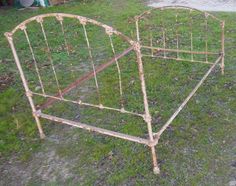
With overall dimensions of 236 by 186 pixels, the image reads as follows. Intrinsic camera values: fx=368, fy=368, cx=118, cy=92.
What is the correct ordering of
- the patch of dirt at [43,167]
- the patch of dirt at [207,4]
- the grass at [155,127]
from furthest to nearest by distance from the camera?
the patch of dirt at [207,4]
the patch of dirt at [43,167]
the grass at [155,127]

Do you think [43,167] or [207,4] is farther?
[207,4]

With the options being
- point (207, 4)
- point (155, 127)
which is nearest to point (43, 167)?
point (155, 127)

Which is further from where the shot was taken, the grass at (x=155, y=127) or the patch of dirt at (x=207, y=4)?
the patch of dirt at (x=207, y=4)

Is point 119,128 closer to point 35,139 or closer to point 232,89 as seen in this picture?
point 35,139

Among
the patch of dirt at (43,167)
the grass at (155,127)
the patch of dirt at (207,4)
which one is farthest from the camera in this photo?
the patch of dirt at (207,4)

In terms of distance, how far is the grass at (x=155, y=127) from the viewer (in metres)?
4.36

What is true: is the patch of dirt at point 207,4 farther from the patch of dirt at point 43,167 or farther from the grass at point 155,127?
the patch of dirt at point 43,167

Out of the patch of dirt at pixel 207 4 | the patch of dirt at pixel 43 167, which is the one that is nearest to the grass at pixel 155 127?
the patch of dirt at pixel 43 167

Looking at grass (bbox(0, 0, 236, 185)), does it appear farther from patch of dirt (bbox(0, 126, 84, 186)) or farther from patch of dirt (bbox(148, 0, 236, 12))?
patch of dirt (bbox(148, 0, 236, 12))

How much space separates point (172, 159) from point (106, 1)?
9.03 m

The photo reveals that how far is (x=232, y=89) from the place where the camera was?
230 inches

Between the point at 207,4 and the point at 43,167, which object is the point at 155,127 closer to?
the point at 43,167

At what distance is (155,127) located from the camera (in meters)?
5.19

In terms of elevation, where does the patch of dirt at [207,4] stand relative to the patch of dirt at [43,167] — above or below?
below
